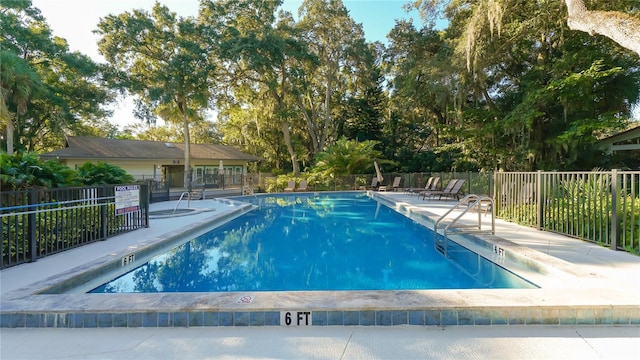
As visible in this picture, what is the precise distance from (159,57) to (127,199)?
16.1m

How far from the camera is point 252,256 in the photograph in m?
6.31

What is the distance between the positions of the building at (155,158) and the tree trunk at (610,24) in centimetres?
1830

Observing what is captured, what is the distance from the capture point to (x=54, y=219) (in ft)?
17.4

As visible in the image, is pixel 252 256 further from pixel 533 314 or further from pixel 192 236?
pixel 533 314

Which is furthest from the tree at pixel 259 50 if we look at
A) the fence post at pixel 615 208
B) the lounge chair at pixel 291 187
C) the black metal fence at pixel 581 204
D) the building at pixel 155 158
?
the fence post at pixel 615 208

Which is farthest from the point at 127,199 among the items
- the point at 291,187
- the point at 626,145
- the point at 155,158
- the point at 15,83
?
the point at 626,145

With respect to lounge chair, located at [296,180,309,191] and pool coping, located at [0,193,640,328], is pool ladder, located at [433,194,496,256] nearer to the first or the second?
pool coping, located at [0,193,640,328]

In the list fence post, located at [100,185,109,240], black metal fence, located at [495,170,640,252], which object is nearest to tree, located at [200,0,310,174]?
fence post, located at [100,185,109,240]

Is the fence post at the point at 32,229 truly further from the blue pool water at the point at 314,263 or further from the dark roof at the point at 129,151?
the dark roof at the point at 129,151

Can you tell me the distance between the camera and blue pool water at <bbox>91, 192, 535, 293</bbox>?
454 cm

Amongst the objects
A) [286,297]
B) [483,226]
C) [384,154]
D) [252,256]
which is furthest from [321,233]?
[384,154]

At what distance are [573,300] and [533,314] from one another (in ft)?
1.46

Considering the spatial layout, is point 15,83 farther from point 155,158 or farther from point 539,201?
point 539,201

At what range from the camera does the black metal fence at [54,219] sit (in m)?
4.51
